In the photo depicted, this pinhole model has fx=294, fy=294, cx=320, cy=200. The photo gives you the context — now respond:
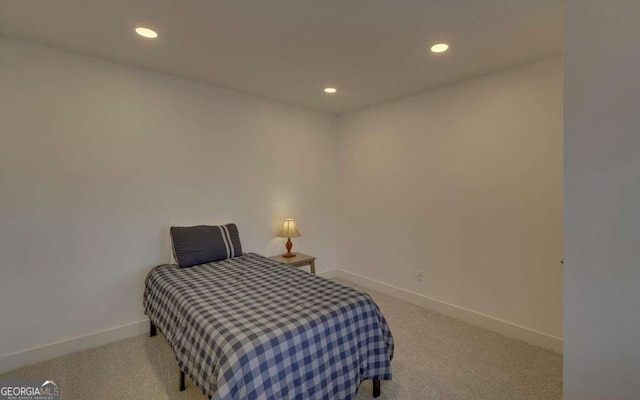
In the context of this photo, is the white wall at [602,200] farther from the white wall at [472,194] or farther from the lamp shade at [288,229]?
the lamp shade at [288,229]

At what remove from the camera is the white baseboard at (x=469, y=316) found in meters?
2.46

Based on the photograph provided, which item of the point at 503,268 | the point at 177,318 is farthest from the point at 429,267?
the point at 177,318

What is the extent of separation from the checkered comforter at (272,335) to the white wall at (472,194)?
147 cm

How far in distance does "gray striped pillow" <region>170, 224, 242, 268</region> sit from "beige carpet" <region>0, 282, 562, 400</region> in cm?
76

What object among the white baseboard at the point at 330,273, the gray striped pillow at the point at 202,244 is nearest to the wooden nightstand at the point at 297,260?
the gray striped pillow at the point at 202,244

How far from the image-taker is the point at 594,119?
4.99 feet

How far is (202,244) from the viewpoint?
2.81 metres

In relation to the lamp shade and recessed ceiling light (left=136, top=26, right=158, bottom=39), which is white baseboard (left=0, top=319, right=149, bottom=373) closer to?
the lamp shade

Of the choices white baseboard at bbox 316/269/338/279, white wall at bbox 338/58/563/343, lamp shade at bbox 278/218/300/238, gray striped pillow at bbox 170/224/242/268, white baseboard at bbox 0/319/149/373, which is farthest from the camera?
white baseboard at bbox 316/269/338/279

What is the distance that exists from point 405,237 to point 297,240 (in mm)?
1405

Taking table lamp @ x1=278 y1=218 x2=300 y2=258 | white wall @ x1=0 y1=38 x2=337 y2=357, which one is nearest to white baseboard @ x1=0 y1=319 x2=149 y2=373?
white wall @ x1=0 y1=38 x2=337 y2=357

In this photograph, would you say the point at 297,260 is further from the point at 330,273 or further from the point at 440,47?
the point at 440,47

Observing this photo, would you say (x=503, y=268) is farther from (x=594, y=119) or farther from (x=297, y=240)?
(x=297, y=240)

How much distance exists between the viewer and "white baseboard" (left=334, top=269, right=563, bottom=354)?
97.0 inches
